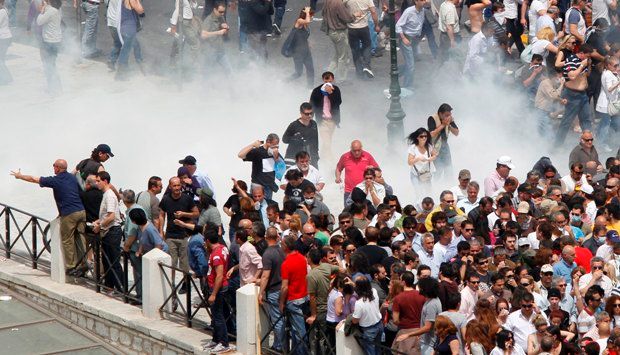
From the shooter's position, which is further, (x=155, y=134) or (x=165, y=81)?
(x=165, y=81)

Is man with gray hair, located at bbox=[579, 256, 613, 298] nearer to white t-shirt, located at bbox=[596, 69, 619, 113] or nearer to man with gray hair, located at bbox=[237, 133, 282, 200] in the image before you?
man with gray hair, located at bbox=[237, 133, 282, 200]

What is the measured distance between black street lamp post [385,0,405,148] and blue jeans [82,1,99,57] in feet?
20.2

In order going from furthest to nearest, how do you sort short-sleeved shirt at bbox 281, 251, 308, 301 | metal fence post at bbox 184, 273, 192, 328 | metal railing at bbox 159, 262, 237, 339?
metal fence post at bbox 184, 273, 192, 328, metal railing at bbox 159, 262, 237, 339, short-sleeved shirt at bbox 281, 251, 308, 301

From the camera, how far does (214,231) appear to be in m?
17.9

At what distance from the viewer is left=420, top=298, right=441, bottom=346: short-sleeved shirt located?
16344mm

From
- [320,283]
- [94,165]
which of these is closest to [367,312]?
[320,283]

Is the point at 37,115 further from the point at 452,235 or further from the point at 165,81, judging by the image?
the point at 452,235

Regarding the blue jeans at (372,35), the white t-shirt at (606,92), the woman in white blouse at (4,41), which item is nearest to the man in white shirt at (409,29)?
the blue jeans at (372,35)

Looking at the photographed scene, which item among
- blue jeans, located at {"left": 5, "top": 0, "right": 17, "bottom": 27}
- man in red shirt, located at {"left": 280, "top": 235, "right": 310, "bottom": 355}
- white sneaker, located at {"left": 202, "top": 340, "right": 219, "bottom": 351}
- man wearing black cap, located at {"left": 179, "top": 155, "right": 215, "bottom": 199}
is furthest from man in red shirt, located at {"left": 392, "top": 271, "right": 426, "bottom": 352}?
blue jeans, located at {"left": 5, "top": 0, "right": 17, "bottom": 27}

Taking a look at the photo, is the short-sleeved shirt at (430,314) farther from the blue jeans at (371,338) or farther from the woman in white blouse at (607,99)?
the woman in white blouse at (607,99)

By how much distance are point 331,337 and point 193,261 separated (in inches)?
82.0

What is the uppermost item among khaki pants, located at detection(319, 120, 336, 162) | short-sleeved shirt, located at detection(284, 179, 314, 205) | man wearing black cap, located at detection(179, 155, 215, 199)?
khaki pants, located at detection(319, 120, 336, 162)

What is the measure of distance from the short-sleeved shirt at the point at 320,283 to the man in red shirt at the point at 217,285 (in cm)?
109

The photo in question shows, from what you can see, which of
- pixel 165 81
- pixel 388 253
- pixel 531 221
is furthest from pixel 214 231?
pixel 165 81
